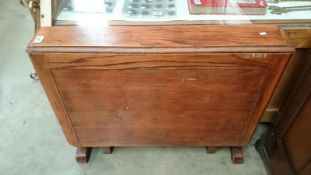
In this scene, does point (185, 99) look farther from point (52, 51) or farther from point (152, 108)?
point (52, 51)

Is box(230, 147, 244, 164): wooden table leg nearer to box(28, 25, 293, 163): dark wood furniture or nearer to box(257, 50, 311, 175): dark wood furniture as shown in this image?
box(257, 50, 311, 175): dark wood furniture

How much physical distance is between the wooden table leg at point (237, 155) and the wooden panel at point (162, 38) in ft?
2.07

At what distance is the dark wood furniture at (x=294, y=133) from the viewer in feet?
3.06

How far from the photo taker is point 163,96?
93 centimetres

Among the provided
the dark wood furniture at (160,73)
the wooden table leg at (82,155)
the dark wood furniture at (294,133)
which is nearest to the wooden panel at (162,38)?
the dark wood furniture at (160,73)

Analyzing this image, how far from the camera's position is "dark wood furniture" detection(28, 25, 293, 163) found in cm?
78

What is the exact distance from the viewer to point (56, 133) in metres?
1.40

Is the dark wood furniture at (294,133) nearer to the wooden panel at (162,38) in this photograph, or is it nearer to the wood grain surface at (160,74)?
the wood grain surface at (160,74)

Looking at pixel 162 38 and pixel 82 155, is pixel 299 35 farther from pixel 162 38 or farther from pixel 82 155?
pixel 82 155

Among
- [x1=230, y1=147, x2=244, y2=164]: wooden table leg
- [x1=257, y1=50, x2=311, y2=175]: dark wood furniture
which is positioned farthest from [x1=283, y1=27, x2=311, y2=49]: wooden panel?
[x1=230, y1=147, x2=244, y2=164]: wooden table leg

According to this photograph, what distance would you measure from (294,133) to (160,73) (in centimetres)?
59

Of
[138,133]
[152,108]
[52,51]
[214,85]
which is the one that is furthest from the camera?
[138,133]

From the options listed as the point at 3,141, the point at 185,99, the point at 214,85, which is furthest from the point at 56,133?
the point at 214,85

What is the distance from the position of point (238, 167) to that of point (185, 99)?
55cm
